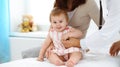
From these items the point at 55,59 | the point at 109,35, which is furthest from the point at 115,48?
the point at 55,59

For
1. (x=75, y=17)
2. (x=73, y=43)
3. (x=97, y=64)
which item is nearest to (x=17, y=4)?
(x=75, y=17)

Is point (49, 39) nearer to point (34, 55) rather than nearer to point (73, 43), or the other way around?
point (73, 43)

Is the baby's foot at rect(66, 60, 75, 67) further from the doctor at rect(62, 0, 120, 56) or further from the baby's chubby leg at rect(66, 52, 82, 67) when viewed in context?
the doctor at rect(62, 0, 120, 56)

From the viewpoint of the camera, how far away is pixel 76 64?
133 cm

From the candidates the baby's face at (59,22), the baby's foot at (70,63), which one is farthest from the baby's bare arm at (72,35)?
the baby's foot at (70,63)

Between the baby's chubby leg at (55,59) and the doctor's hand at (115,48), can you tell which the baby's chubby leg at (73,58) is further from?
the doctor's hand at (115,48)

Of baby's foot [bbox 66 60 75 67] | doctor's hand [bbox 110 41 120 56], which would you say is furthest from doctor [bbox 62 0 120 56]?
baby's foot [bbox 66 60 75 67]

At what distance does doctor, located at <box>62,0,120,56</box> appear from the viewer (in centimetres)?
129

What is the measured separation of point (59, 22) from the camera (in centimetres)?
150

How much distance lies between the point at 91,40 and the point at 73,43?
0.37 feet

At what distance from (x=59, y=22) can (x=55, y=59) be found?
246 mm

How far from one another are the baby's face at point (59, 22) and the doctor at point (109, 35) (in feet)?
0.53

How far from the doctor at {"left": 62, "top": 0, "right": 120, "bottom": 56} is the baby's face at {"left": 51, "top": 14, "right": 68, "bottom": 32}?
0.16 m

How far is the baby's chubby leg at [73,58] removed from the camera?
1312 mm
